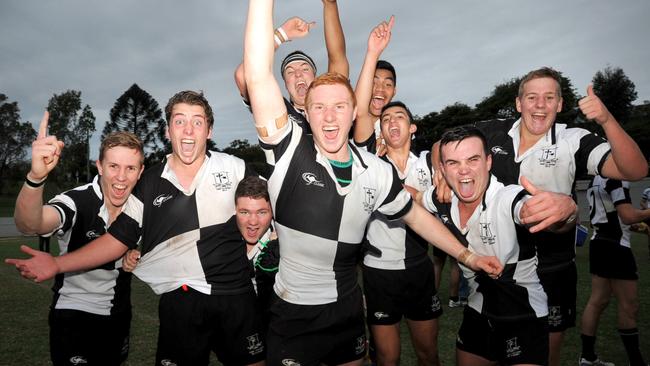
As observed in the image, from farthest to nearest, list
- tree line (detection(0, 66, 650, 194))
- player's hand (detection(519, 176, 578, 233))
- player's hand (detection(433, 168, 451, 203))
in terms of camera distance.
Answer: tree line (detection(0, 66, 650, 194)) → player's hand (detection(433, 168, 451, 203)) → player's hand (detection(519, 176, 578, 233))

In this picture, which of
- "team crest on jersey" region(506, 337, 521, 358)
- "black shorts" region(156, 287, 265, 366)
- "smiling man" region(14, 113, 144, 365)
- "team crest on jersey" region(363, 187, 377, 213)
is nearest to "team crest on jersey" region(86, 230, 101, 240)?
"smiling man" region(14, 113, 144, 365)

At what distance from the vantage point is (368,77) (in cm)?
387

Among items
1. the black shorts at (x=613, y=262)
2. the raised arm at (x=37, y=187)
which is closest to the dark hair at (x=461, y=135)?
the raised arm at (x=37, y=187)

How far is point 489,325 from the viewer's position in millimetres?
3561

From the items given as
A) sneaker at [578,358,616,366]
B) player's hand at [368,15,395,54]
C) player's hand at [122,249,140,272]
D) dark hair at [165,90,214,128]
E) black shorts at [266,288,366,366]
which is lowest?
sneaker at [578,358,616,366]

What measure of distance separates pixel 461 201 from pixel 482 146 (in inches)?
19.9

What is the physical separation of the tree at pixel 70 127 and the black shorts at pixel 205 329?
212 feet

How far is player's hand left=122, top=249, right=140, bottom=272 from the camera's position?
3.57 m

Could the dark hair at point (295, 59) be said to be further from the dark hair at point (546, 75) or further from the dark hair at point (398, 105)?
the dark hair at point (546, 75)

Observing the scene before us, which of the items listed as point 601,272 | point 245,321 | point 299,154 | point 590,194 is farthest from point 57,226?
point 590,194

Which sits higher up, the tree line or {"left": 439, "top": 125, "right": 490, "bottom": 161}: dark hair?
the tree line

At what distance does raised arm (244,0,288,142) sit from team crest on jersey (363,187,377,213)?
2.86 feet

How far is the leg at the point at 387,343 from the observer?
429 cm

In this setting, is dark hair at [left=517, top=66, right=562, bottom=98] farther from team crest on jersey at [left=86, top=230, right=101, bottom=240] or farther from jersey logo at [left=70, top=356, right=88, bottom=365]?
jersey logo at [left=70, top=356, right=88, bottom=365]
